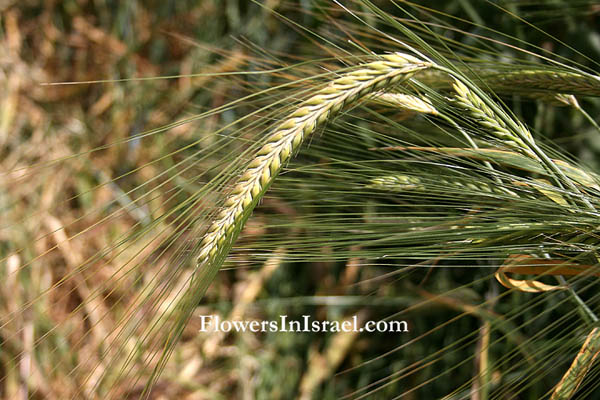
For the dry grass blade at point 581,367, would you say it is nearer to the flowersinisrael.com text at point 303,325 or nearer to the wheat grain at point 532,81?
the wheat grain at point 532,81

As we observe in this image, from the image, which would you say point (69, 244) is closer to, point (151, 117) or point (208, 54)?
point (151, 117)

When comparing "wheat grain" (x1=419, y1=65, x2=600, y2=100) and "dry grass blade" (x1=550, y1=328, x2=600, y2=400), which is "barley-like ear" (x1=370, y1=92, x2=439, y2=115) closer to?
"wheat grain" (x1=419, y1=65, x2=600, y2=100)

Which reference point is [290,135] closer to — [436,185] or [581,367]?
[436,185]

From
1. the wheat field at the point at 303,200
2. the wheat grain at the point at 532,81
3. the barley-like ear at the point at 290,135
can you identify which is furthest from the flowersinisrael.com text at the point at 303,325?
the barley-like ear at the point at 290,135

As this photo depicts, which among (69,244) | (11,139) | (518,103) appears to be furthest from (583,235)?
(11,139)

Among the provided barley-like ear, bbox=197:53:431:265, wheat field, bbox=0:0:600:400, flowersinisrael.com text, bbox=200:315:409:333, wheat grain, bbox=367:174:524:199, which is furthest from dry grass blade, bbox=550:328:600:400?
flowersinisrael.com text, bbox=200:315:409:333
